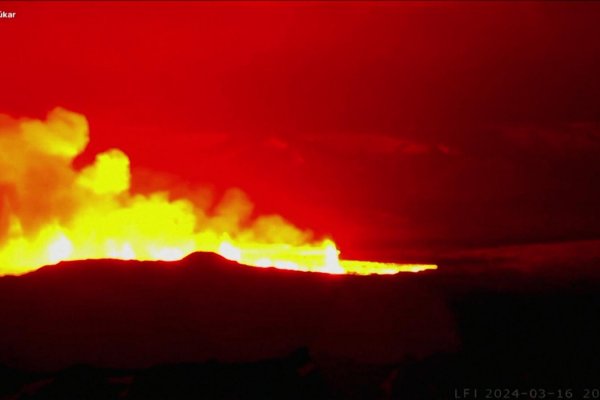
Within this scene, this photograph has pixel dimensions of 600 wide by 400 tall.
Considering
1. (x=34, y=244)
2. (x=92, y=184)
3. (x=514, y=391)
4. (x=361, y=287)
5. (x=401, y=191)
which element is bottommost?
(x=514, y=391)

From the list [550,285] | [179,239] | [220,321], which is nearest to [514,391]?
[220,321]

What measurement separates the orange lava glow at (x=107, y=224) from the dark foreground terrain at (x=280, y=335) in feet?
16.3

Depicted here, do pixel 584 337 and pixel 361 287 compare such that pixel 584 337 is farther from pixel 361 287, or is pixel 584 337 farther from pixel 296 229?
pixel 296 229

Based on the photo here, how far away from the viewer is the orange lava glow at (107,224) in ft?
137

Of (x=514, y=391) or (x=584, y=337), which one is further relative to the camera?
(x=584, y=337)

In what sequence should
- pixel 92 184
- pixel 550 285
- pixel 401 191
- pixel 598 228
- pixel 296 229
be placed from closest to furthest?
pixel 550 285, pixel 92 184, pixel 296 229, pixel 598 228, pixel 401 191

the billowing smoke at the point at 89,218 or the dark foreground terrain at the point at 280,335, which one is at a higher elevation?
the billowing smoke at the point at 89,218

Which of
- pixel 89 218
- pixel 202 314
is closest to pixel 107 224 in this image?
pixel 89 218

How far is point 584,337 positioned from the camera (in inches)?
1172

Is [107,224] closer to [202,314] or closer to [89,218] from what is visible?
[89,218]

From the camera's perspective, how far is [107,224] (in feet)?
148

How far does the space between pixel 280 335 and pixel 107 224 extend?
1659cm

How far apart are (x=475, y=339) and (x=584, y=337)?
3282 mm

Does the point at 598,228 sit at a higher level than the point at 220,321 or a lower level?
higher
